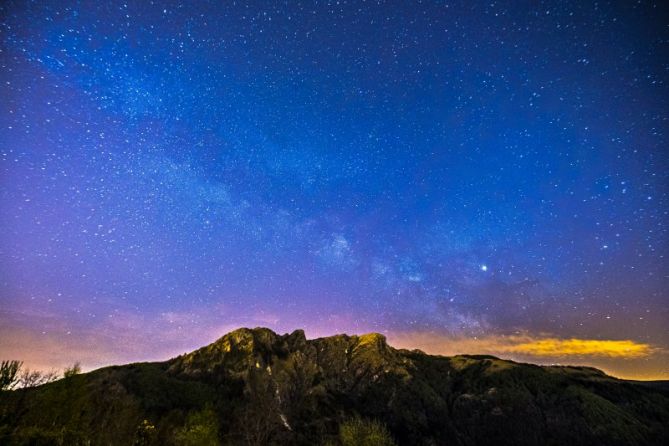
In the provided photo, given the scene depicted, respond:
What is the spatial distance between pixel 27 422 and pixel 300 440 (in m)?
169

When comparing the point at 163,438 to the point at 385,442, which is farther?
the point at 163,438

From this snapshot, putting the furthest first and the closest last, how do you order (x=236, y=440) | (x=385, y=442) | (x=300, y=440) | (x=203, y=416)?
(x=300, y=440) → (x=236, y=440) → (x=203, y=416) → (x=385, y=442)

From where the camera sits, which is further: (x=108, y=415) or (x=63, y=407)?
(x=108, y=415)

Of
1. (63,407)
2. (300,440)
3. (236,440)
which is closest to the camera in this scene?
(63,407)

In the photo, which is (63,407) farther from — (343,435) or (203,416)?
(343,435)

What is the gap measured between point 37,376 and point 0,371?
11104 millimetres

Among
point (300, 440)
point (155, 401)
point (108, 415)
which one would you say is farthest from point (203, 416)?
point (155, 401)

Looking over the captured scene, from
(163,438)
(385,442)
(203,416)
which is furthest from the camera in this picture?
(163,438)

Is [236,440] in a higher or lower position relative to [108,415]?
lower

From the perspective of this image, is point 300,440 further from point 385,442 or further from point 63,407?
point 63,407

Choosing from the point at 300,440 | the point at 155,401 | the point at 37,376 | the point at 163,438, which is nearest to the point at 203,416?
the point at 163,438

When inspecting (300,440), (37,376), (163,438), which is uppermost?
(37,376)

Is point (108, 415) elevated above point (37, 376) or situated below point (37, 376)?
below

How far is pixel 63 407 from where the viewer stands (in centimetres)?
5634
